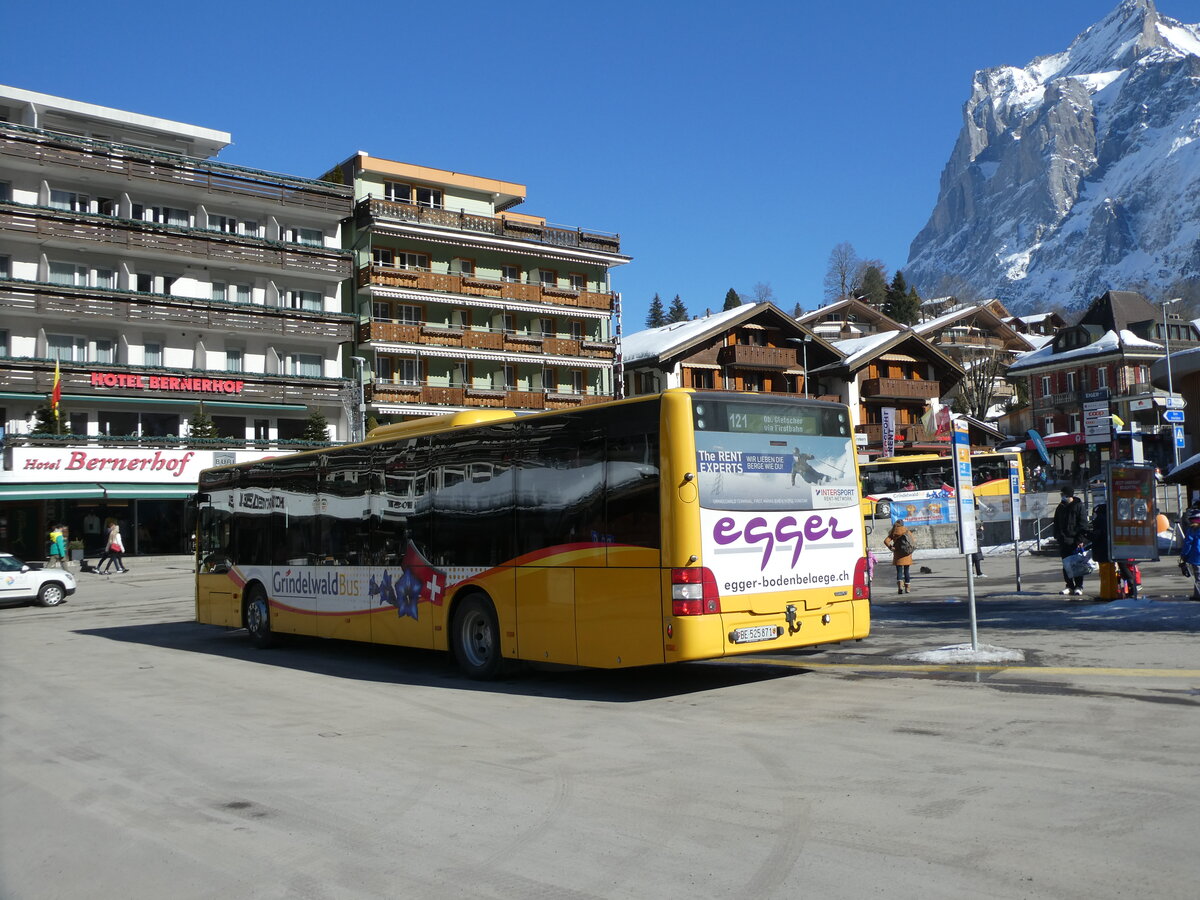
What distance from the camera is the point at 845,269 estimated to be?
395 ft

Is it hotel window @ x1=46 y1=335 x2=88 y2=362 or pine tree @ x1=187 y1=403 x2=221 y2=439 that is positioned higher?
hotel window @ x1=46 y1=335 x2=88 y2=362

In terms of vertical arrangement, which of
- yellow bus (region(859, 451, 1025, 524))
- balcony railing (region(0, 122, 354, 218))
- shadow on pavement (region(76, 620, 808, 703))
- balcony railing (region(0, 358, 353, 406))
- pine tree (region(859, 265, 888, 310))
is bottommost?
shadow on pavement (region(76, 620, 808, 703))

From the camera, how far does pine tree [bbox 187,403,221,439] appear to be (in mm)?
46969

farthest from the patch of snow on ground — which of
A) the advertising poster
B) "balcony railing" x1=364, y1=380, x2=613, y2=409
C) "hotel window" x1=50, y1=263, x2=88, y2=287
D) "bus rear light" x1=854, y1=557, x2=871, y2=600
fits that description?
"hotel window" x1=50, y1=263, x2=88, y2=287

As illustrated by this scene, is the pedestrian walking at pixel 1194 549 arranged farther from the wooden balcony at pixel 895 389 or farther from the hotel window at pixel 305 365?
the wooden balcony at pixel 895 389

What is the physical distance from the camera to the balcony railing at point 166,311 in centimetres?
4462

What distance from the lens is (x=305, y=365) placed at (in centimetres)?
5400

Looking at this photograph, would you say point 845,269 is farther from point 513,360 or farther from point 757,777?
point 757,777

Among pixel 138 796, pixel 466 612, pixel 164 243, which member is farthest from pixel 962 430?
pixel 164 243

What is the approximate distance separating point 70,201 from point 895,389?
4927 centimetres

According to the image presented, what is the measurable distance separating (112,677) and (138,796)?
747cm

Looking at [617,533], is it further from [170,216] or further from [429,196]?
[429,196]

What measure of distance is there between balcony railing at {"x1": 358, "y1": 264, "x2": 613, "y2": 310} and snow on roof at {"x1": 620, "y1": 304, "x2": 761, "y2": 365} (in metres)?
3.75

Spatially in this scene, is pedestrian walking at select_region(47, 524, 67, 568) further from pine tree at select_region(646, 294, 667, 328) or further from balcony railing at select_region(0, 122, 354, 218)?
pine tree at select_region(646, 294, 667, 328)
